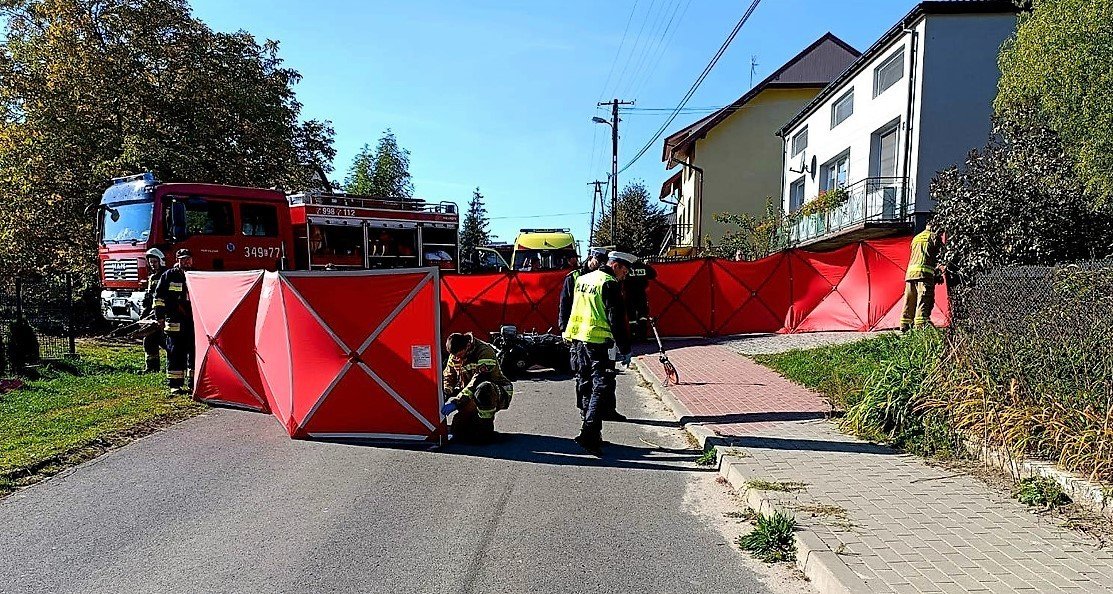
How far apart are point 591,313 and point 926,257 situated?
6.39 m

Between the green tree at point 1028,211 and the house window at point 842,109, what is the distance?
1795cm

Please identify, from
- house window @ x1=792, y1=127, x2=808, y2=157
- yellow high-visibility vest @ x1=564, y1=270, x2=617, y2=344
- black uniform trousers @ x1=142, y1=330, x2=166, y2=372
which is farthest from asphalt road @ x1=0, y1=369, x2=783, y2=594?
house window @ x1=792, y1=127, x2=808, y2=157

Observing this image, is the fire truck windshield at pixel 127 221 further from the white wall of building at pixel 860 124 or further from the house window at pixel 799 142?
the house window at pixel 799 142

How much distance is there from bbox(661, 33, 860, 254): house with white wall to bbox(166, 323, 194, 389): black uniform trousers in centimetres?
3193

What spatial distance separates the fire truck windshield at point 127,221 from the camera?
1494 cm

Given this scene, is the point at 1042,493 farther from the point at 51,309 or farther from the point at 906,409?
the point at 51,309

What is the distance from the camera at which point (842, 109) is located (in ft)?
88.4

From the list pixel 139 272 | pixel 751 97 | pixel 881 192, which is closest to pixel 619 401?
pixel 139 272

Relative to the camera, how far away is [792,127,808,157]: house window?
3174 centimetres

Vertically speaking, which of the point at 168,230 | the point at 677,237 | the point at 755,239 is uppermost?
the point at 677,237

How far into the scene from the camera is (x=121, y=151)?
1964 centimetres

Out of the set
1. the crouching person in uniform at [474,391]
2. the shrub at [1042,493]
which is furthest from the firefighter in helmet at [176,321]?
the shrub at [1042,493]

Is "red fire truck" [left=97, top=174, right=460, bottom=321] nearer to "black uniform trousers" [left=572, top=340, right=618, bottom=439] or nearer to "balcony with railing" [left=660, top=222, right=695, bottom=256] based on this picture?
"black uniform trousers" [left=572, top=340, right=618, bottom=439]

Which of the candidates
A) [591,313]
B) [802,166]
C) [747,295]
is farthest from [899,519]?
[802,166]
